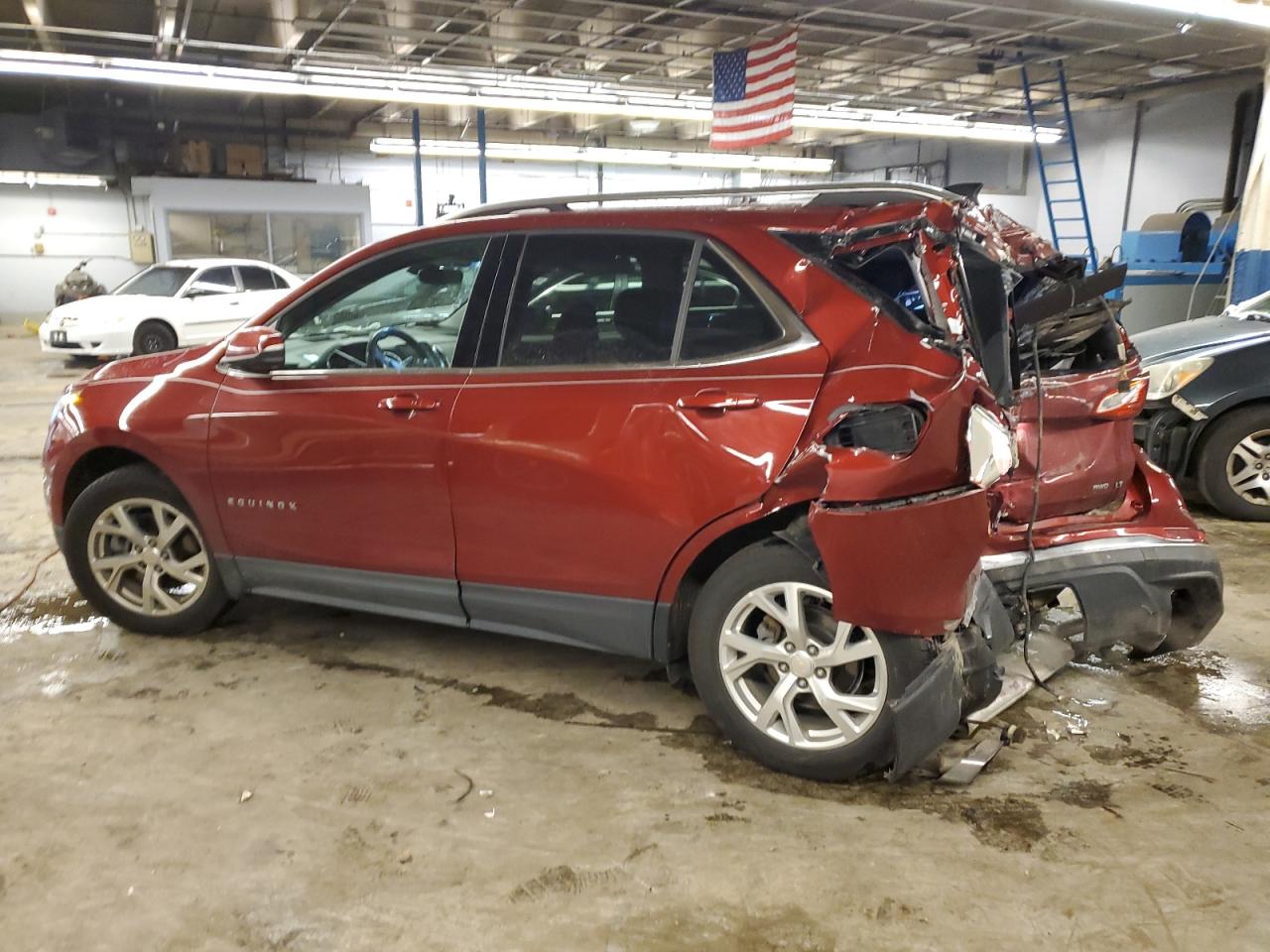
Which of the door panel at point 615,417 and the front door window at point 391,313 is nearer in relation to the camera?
the door panel at point 615,417

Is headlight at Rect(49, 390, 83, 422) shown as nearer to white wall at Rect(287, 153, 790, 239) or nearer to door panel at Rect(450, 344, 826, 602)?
door panel at Rect(450, 344, 826, 602)

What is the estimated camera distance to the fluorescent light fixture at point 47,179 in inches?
770

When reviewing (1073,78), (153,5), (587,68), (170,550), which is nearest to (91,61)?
(153,5)

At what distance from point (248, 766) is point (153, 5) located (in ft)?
37.0

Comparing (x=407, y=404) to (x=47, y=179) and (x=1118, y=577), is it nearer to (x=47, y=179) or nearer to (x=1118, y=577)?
(x=1118, y=577)

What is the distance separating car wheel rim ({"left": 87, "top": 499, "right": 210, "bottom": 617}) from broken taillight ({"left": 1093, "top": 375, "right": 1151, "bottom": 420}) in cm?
340

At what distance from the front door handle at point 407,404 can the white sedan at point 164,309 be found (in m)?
10.5

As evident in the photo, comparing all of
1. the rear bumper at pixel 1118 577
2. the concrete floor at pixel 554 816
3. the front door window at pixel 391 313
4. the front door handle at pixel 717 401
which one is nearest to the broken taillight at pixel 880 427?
the front door handle at pixel 717 401

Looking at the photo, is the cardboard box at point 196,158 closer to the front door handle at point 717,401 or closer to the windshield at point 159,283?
the windshield at point 159,283

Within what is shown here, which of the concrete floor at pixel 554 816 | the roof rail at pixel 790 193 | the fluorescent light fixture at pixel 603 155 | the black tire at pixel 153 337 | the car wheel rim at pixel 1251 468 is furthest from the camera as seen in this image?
the fluorescent light fixture at pixel 603 155

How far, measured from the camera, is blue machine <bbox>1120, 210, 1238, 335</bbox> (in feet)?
41.1

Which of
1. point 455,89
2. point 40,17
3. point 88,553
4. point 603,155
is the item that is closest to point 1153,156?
point 603,155

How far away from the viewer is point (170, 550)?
3.93 meters

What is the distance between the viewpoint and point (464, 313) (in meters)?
3.30
